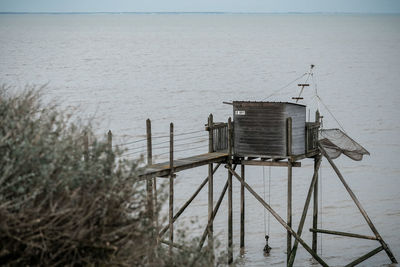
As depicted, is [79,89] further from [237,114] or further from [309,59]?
[237,114]

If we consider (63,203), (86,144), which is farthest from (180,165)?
(63,203)

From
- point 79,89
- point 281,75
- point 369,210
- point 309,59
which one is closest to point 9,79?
point 79,89

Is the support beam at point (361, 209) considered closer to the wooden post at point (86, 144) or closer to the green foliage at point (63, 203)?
the green foliage at point (63, 203)

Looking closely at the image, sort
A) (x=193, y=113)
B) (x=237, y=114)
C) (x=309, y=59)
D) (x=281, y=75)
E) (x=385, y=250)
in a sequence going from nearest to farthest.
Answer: (x=237, y=114)
(x=385, y=250)
(x=193, y=113)
(x=281, y=75)
(x=309, y=59)

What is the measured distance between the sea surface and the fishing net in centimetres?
323

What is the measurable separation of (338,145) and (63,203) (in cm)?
1287

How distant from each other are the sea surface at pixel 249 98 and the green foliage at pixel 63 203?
146cm

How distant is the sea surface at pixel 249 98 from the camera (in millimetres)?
28875

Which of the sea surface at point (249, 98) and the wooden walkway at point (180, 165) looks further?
the sea surface at point (249, 98)

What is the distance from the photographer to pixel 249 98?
61812 millimetres

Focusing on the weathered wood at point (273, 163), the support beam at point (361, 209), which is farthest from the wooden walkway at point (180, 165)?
the support beam at point (361, 209)

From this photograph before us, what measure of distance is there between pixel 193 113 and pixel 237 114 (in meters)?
33.4

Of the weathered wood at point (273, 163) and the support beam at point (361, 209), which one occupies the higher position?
the weathered wood at point (273, 163)

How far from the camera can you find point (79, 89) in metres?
72.2
